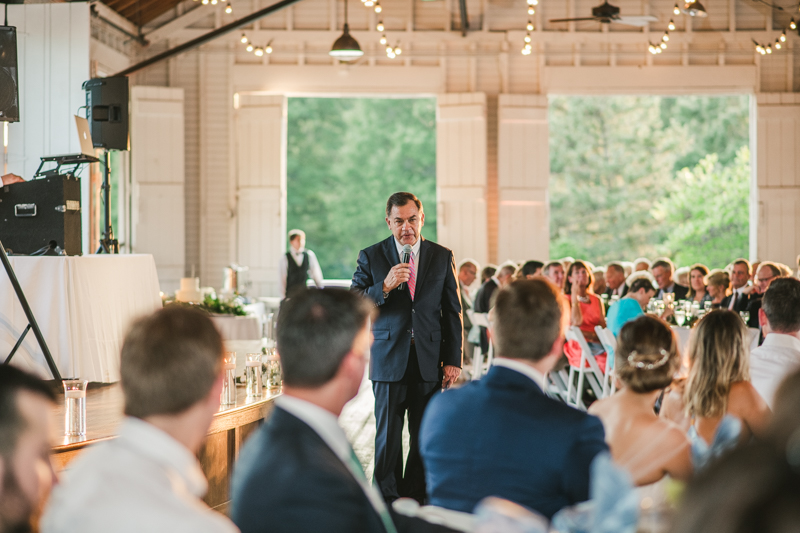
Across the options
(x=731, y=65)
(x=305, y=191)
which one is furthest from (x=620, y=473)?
(x=305, y=191)

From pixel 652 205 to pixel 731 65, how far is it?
37.5 ft

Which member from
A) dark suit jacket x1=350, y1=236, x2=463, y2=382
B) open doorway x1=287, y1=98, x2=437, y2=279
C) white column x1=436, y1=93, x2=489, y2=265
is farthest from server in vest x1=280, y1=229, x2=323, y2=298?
open doorway x1=287, y1=98, x2=437, y2=279

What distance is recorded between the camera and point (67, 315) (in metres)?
4.73

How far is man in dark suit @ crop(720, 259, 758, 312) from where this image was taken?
24.9 feet

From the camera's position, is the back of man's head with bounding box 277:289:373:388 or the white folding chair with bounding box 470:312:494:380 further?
the white folding chair with bounding box 470:312:494:380

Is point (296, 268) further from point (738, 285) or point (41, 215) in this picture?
point (41, 215)

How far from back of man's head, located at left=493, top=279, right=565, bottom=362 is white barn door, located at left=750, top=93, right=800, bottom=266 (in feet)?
37.3

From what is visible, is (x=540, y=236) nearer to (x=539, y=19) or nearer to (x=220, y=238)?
(x=539, y=19)

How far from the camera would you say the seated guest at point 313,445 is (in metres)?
1.52

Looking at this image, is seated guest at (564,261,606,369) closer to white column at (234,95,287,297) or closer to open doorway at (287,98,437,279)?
white column at (234,95,287,297)

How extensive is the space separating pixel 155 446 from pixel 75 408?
2395mm

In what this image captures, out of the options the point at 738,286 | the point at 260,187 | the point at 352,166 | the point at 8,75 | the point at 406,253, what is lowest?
the point at 738,286

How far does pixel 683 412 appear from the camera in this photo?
2801 mm

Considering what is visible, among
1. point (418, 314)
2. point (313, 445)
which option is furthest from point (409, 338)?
point (313, 445)
